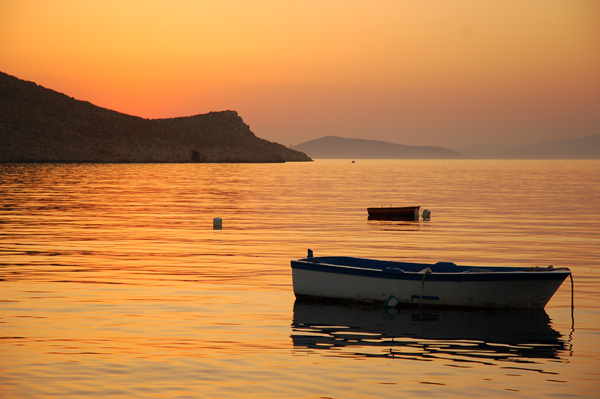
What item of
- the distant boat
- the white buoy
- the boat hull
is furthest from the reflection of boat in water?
the distant boat

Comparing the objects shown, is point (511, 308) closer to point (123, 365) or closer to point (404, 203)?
point (123, 365)

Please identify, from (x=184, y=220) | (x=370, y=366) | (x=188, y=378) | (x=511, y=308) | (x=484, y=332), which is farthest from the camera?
(x=184, y=220)

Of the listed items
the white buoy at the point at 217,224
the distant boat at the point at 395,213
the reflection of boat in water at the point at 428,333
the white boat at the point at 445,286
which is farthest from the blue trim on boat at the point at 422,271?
the distant boat at the point at 395,213

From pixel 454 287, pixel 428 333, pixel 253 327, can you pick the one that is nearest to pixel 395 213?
pixel 454 287

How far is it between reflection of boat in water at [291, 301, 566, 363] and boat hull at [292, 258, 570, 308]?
0.29 m

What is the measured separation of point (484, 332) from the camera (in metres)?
19.8

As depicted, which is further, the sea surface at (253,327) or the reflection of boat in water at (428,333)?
the reflection of boat in water at (428,333)

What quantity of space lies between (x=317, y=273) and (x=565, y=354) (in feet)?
26.7

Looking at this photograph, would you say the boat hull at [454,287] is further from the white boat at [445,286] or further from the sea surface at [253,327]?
the sea surface at [253,327]

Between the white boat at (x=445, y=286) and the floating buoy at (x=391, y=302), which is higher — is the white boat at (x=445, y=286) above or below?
Result: above

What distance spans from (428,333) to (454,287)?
3041mm

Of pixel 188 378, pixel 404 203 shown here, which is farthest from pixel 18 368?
pixel 404 203

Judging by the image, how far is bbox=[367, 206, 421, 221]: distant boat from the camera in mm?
57781

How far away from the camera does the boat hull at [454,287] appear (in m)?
22.1
